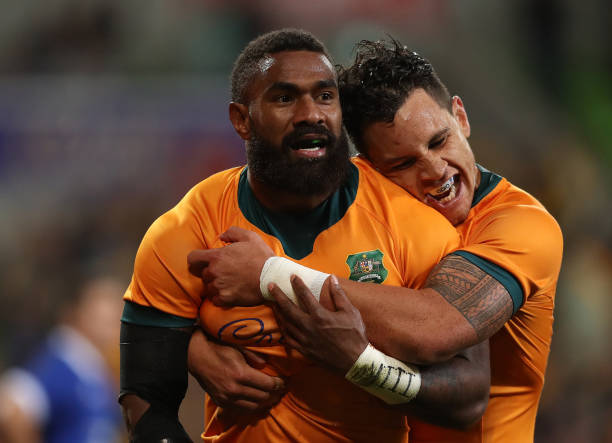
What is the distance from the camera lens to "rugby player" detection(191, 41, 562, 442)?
254 cm

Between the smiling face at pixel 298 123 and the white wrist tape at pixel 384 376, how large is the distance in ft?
2.11

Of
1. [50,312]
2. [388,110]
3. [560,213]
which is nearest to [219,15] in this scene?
[50,312]

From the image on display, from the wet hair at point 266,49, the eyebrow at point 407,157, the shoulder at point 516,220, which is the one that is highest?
the wet hair at point 266,49

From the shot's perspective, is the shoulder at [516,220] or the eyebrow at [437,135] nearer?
the shoulder at [516,220]

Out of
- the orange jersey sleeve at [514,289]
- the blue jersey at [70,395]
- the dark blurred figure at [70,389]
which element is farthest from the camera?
the blue jersey at [70,395]

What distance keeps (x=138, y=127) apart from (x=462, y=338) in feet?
22.1

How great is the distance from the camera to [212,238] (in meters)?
2.81

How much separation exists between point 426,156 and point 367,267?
53cm

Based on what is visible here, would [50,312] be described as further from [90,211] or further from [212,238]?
[212,238]

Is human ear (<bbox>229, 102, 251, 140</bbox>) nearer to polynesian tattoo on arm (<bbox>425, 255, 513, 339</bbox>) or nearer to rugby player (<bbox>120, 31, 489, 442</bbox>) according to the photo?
rugby player (<bbox>120, 31, 489, 442</bbox>)

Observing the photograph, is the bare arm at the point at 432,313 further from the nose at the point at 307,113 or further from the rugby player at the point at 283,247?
the nose at the point at 307,113

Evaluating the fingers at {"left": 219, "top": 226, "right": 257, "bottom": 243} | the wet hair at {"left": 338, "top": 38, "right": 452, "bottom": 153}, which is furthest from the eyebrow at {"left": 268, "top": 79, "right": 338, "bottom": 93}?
the fingers at {"left": 219, "top": 226, "right": 257, "bottom": 243}

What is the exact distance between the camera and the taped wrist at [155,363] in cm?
274

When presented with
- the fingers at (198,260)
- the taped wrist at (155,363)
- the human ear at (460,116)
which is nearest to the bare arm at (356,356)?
the fingers at (198,260)
